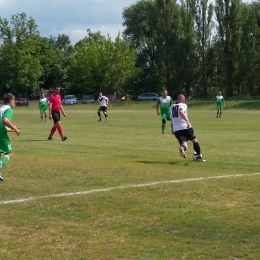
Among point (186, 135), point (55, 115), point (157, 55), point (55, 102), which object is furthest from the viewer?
point (157, 55)

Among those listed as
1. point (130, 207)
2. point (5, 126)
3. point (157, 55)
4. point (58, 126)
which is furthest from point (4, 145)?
point (157, 55)

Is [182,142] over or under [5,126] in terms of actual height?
under

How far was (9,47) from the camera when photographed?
8919 centimetres

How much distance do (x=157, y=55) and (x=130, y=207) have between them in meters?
79.3

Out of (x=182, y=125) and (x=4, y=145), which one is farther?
(x=182, y=125)

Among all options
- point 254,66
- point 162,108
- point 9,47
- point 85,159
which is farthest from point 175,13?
point 85,159

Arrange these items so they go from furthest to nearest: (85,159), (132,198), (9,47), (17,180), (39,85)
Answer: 1. (39,85)
2. (9,47)
3. (85,159)
4. (17,180)
5. (132,198)

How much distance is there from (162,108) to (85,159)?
11.2 m

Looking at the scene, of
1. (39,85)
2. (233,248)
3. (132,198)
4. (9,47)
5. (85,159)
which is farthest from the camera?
(39,85)

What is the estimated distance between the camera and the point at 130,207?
361 inches

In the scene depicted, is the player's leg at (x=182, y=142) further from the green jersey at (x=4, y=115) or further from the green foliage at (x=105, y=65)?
the green foliage at (x=105, y=65)

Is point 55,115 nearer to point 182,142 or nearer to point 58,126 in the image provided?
point 58,126

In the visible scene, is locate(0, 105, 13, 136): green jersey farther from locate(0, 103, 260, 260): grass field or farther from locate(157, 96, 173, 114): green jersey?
locate(157, 96, 173, 114): green jersey

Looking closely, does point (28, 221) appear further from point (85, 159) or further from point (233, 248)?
point (85, 159)
